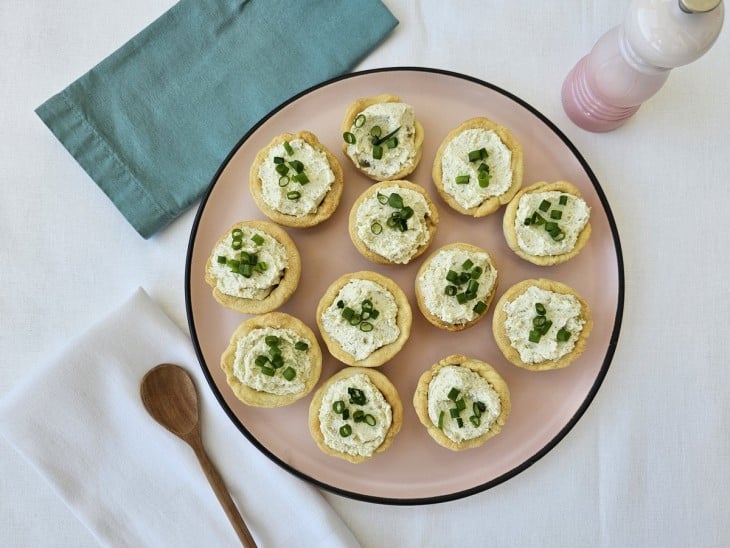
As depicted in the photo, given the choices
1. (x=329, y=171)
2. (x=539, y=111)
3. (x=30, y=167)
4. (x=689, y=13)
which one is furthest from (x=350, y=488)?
(x=689, y=13)

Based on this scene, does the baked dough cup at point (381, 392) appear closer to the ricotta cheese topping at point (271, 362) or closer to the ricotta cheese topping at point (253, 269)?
the ricotta cheese topping at point (271, 362)

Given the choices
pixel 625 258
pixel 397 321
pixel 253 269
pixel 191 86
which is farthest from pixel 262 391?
pixel 625 258

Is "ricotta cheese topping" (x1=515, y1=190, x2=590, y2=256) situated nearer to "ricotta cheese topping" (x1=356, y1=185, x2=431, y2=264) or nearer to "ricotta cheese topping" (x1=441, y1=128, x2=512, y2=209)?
"ricotta cheese topping" (x1=441, y1=128, x2=512, y2=209)

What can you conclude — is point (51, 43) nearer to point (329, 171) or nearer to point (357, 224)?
point (329, 171)

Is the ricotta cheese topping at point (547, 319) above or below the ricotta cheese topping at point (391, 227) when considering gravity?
below

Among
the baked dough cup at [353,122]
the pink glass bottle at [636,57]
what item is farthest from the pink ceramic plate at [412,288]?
the pink glass bottle at [636,57]

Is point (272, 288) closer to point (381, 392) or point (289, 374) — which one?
point (289, 374)
